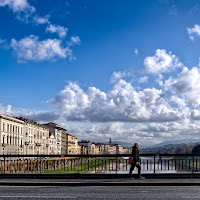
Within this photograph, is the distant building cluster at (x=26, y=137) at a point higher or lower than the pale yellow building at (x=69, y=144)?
higher

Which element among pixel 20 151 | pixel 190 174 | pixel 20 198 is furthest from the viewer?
pixel 20 151

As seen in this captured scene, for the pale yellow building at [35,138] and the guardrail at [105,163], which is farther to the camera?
the pale yellow building at [35,138]

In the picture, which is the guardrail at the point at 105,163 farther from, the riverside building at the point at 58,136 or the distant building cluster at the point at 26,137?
A: the riverside building at the point at 58,136

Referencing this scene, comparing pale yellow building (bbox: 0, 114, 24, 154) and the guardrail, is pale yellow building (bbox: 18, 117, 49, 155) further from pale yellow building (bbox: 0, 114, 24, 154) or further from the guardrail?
the guardrail

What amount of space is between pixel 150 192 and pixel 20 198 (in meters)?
4.98

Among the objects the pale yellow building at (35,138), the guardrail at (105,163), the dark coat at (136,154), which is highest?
the dark coat at (136,154)

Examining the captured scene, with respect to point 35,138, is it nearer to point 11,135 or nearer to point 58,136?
point 11,135

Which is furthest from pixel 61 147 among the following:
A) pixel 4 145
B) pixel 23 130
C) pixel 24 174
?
pixel 24 174

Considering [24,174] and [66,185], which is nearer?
[66,185]

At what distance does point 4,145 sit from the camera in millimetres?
88688

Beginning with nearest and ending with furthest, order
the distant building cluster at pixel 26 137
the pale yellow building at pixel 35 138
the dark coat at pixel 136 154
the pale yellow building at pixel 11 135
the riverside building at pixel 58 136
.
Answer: the dark coat at pixel 136 154
the pale yellow building at pixel 11 135
the distant building cluster at pixel 26 137
the pale yellow building at pixel 35 138
the riverside building at pixel 58 136

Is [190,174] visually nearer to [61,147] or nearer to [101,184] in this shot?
[101,184]

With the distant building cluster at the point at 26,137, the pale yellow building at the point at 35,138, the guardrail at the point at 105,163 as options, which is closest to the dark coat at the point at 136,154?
the guardrail at the point at 105,163

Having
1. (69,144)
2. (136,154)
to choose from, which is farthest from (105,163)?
(69,144)
